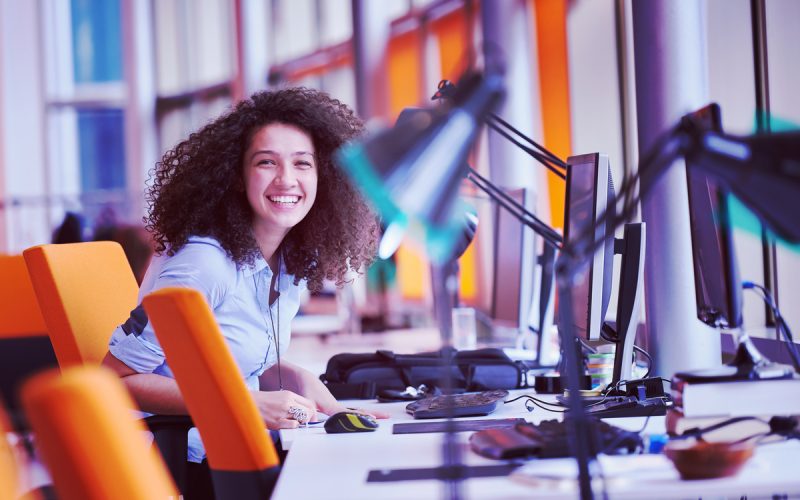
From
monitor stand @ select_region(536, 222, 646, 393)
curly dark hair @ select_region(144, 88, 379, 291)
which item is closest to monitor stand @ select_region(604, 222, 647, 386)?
monitor stand @ select_region(536, 222, 646, 393)

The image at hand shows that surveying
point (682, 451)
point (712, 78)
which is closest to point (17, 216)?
point (712, 78)

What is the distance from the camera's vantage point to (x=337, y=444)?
1.71m

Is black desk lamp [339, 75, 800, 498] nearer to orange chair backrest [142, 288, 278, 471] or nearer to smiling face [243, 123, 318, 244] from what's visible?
orange chair backrest [142, 288, 278, 471]

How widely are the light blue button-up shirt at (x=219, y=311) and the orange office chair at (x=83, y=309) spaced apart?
11 cm

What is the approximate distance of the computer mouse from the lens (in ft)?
5.97

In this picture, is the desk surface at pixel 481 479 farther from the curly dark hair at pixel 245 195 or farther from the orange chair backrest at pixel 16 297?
the orange chair backrest at pixel 16 297

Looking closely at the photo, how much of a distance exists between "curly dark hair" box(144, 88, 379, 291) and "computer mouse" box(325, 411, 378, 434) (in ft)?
1.69

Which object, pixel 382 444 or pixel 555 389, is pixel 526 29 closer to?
pixel 555 389

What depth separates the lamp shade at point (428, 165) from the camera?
111 centimetres

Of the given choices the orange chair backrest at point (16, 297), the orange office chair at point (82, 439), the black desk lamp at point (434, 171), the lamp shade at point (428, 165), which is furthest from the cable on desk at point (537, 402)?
the orange chair backrest at point (16, 297)

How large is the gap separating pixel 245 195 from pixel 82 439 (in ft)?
5.06

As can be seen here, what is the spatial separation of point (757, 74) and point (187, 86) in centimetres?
925

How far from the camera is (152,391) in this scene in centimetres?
195

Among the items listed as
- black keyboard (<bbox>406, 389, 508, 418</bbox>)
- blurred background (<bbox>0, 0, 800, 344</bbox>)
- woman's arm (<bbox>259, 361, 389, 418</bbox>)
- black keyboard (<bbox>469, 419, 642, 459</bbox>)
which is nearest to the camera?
black keyboard (<bbox>469, 419, 642, 459</bbox>)
